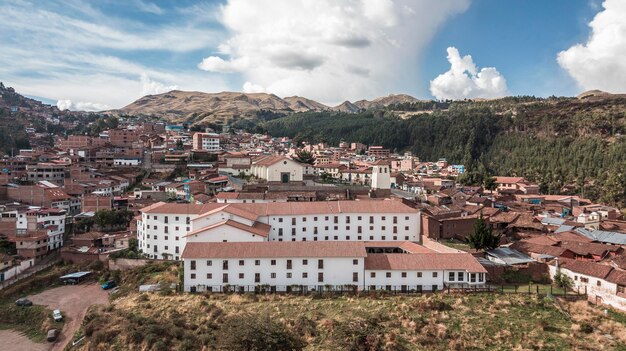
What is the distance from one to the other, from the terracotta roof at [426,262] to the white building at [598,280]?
6862mm

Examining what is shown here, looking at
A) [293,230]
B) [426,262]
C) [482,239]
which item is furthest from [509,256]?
[293,230]

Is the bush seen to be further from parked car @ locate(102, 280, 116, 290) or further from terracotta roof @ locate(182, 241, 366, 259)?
parked car @ locate(102, 280, 116, 290)

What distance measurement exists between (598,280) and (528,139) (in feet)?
334

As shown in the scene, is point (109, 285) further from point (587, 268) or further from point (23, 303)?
point (587, 268)

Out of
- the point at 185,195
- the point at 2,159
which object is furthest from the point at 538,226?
the point at 2,159

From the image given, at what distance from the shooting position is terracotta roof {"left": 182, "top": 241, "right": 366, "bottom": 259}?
31984 millimetres

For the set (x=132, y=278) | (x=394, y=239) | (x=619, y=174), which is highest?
(x=619, y=174)

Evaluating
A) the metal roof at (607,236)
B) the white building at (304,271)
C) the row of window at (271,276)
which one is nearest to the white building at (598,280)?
the white building at (304,271)

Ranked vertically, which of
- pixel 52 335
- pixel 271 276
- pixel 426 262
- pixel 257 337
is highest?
pixel 426 262

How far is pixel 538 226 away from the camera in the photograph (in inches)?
1795

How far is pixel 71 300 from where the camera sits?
123ft

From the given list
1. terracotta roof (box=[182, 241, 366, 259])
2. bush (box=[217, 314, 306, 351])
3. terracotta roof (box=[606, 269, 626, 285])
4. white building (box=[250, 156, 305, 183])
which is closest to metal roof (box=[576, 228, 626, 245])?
terracotta roof (box=[606, 269, 626, 285])

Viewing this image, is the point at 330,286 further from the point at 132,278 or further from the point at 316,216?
the point at 132,278

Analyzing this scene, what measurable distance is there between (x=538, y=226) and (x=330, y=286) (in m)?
26.5
